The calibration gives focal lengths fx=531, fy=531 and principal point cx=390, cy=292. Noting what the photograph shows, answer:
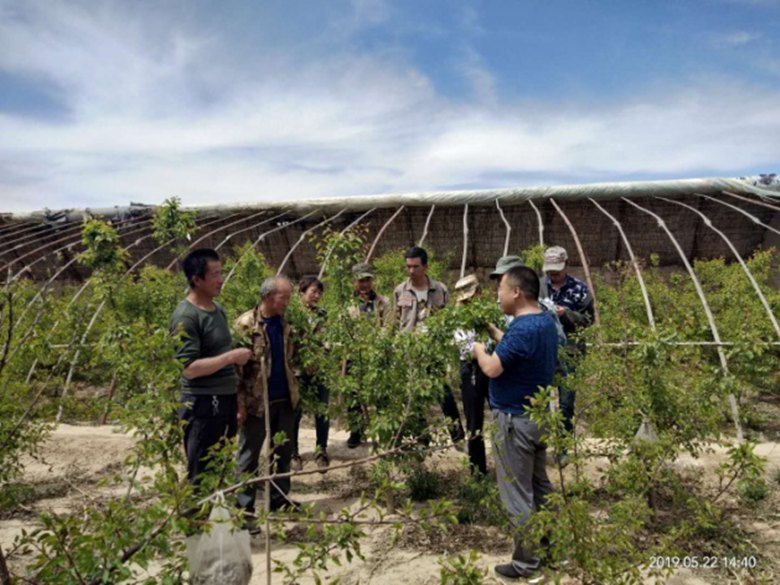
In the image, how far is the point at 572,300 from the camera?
4.68m

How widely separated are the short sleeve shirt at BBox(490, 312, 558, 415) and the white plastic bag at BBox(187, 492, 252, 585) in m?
1.60

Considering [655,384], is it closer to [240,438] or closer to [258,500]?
[240,438]

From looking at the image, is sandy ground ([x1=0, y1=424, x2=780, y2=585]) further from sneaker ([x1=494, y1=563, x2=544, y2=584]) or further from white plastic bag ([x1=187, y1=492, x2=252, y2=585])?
white plastic bag ([x1=187, y1=492, x2=252, y2=585])

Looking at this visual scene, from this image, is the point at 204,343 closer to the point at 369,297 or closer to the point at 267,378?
the point at 267,378

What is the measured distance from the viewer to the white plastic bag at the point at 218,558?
220cm

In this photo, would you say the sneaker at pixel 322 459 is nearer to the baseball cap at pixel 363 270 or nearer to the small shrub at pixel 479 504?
the small shrub at pixel 479 504

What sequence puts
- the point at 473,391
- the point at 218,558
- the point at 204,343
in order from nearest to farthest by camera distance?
the point at 218,558, the point at 204,343, the point at 473,391

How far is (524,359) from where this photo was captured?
2.96 meters

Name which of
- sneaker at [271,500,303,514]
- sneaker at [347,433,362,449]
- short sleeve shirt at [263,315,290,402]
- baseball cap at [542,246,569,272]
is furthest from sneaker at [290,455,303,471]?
baseball cap at [542,246,569,272]

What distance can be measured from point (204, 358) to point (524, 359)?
187cm

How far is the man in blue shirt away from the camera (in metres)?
2.95

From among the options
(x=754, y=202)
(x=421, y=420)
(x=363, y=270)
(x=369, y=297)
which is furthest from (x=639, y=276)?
(x=421, y=420)

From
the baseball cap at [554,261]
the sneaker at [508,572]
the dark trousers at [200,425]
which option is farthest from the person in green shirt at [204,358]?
the baseball cap at [554,261]

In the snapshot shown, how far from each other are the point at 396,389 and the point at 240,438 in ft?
3.94
